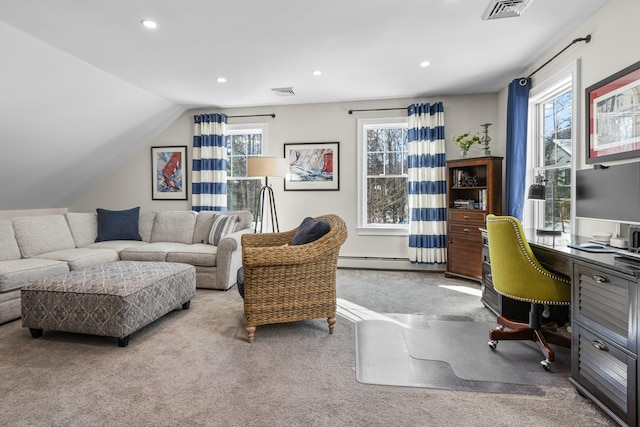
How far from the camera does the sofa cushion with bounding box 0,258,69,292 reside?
2887 millimetres

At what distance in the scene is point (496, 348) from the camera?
2.41 meters

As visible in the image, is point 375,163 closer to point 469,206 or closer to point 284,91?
point 469,206

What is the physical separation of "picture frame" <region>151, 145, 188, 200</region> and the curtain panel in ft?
14.7

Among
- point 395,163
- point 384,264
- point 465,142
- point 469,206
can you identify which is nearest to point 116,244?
point 384,264

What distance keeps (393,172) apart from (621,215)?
10.3 ft

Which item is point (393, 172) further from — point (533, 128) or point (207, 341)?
point (207, 341)

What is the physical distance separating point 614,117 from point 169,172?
Answer: 17.6 feet

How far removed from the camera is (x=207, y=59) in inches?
138

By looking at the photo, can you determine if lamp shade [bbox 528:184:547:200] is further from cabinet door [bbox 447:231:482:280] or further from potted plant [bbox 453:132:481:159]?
potted plant [bbox 453:132:481:159]

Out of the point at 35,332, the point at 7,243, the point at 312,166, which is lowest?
the point at 35,332

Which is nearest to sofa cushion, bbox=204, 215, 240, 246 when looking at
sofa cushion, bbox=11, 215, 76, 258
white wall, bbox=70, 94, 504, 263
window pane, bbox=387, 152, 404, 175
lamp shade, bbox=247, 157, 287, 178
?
lamp shade, bbox=247, 157, 287, 178

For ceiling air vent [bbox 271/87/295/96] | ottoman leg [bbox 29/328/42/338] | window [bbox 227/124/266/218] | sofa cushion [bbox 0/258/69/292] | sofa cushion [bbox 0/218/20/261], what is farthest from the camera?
window [bbox 227/124/266/218]

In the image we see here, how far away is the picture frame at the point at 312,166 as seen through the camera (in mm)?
5066

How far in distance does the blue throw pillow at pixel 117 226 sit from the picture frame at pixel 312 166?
211cm
